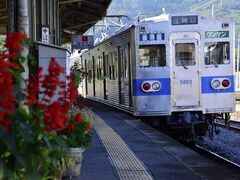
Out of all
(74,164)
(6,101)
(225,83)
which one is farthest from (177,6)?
(6,101)

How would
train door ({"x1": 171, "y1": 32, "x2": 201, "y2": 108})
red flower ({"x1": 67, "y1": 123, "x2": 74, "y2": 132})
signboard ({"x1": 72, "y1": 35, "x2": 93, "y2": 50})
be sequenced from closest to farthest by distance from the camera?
red flower ({"x1": 67, "y1": 123, "x2": 74, "y2": 132}) → train door ({"x1": 171, "y1": 32, "x2": 201, "y2": 108}) → signboard ({"x1": 72, "y1": 35, "x2": 93, "y2": 50})

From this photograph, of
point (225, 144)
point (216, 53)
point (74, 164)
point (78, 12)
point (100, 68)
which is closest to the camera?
point (74, 164)

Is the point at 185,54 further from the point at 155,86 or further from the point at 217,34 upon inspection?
the point at 155,86

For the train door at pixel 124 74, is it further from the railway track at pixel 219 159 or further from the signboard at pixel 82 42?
the signboard at pixel 82 42

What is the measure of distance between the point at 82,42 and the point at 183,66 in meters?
14.1

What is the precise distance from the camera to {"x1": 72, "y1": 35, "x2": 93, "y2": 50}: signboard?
26.1 metres

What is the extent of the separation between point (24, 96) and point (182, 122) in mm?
10438

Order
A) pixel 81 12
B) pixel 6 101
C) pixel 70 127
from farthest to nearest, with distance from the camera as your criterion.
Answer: pixel 81 12
pixel 70 127
pixel 6 101

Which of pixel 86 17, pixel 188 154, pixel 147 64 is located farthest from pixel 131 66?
pixel 86 17

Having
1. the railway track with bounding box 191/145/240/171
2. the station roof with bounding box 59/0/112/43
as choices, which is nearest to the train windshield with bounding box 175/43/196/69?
the railway track with bounding box 191/145/240/171

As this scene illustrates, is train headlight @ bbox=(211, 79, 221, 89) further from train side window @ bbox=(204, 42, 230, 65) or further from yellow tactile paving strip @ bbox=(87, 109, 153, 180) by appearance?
yellow tactile paving strip @ bbox=(87, 109, 153, 180)

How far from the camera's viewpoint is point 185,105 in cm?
1287

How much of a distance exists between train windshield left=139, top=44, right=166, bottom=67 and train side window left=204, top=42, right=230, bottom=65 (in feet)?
3.52

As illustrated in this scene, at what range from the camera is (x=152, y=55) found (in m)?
12.9
